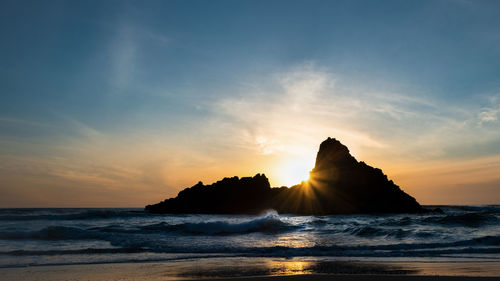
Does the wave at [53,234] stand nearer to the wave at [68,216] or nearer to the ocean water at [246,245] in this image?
the ocean water at [246,245]

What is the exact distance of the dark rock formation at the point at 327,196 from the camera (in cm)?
5406

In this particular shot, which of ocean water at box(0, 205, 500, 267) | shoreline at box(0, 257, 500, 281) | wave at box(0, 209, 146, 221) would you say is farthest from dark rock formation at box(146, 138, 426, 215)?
shoreline at box(0, 257, 500, 281)

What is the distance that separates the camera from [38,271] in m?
10.2

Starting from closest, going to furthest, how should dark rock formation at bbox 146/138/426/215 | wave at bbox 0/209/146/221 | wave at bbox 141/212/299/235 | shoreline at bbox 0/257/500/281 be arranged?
shoreline at bbox 0/257/500/281 < wave at bbox 141/212/299/235 < wave at bbox 0/209/146/221 < dark rock formation at bbox 146/138/426/215

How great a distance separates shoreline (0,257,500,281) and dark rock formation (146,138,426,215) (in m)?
42.2

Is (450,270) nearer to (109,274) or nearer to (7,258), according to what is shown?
(109,274)

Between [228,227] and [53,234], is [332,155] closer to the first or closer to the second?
[228,227]

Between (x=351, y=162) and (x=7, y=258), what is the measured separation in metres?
52.5

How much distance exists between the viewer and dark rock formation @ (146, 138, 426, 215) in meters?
54.1

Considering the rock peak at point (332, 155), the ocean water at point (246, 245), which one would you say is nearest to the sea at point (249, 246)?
the ocean water at point (246, 245)

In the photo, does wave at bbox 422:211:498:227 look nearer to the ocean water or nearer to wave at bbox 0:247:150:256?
the ocean water

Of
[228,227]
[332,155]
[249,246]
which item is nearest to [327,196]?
[332,155]

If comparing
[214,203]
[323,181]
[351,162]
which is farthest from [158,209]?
[351,162]

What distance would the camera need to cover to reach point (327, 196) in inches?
2189
